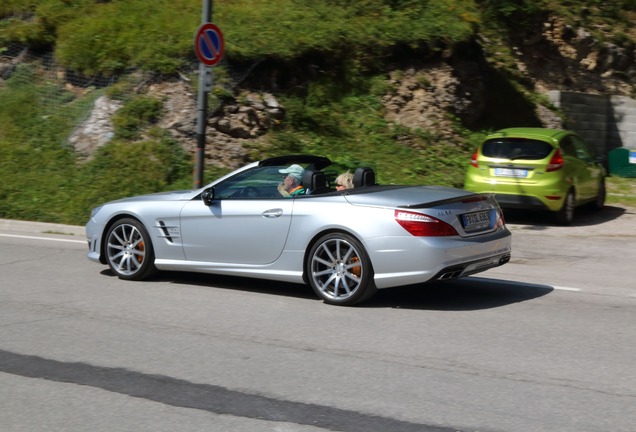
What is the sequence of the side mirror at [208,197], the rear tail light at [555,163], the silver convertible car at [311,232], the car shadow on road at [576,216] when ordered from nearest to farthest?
the silver convertible car at [311,232]
the side mirror at [208,197]
the rear tail light at [555,163]
the car shadow on road at [576,216]

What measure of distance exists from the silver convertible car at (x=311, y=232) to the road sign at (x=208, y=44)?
154 inches

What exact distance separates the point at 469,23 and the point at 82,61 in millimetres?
8498

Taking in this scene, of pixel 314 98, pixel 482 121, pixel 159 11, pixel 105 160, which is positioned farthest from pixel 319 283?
pixel 159 11

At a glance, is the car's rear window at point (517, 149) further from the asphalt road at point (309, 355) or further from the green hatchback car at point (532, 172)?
the asphalt road at point (309, 355)

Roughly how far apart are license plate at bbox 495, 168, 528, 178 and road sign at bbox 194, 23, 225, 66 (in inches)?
188

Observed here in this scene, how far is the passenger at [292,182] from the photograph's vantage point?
895cm

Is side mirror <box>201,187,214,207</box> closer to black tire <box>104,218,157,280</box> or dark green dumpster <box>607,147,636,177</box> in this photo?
black tire <box>104,218,157,280</box>

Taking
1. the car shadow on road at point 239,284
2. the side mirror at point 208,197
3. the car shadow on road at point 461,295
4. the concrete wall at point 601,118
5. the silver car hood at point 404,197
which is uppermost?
the concrete wall at point 601,118

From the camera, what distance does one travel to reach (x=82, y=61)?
1939cm

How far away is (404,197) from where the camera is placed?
8.36 meters

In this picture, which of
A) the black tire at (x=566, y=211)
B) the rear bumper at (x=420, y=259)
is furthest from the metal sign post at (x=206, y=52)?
the rear bumper at (x=420, y=259)

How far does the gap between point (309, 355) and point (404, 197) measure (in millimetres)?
2233

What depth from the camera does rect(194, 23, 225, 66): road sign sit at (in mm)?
13211

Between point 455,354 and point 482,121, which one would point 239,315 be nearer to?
point 455,354
